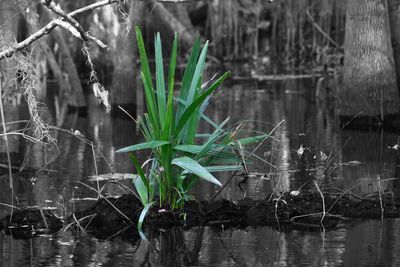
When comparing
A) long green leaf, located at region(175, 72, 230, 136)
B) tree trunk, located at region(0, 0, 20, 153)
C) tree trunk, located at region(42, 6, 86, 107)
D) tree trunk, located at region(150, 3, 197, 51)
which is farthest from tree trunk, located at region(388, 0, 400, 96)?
tree trunk, located at region(150, 3, 197, 51)

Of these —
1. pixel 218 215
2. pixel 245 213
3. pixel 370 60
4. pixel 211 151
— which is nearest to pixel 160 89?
pixel 211 151

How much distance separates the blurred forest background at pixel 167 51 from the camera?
9389mm

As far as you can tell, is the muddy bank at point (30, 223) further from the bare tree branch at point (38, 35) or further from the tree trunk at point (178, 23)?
the tree trunk at point (178, 23)

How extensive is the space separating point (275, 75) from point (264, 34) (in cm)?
941

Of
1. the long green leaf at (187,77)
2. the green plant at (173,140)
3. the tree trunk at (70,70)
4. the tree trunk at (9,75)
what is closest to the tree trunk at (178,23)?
the tree trunk at (70,70)

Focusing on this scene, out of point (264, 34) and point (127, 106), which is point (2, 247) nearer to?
point (127, 106)

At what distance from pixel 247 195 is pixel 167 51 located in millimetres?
27674

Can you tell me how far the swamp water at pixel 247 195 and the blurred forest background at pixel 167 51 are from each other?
0.71 meters

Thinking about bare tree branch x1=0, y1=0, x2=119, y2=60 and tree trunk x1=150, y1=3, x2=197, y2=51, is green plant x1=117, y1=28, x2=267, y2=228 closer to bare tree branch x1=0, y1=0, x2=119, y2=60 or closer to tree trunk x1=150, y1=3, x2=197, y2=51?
bare tree branch x1=0, y1=0, x2=119, y2=60

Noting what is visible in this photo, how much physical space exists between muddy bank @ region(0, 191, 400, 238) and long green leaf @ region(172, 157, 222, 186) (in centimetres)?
62

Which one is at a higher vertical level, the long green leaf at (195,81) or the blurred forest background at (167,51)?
the blurred forest background at (167,51)

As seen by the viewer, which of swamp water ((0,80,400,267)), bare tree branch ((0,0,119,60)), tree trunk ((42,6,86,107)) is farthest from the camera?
tree trunk ((42,6,86,107))

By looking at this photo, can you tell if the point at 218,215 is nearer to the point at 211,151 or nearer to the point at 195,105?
the point at 211,151

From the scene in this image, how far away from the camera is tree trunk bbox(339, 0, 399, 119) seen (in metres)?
16.4
